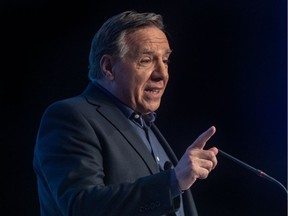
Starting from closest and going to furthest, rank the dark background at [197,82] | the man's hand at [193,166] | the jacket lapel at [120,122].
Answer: the man's hand at [193,166]
the jacket lapel at [120,122]
the dark background at [197,82]

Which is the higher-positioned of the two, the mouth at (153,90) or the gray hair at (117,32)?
the gray hair at (117,32)

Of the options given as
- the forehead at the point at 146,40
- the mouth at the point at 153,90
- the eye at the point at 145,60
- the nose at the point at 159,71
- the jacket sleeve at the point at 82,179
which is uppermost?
the forehead at the point at 146,40

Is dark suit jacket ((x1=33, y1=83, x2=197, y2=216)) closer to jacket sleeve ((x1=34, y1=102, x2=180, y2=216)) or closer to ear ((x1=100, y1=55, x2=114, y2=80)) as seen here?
jacket sleeve ((x1=34, y1=102, x2=180, y2=216))

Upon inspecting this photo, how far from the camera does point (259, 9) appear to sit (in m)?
3.15

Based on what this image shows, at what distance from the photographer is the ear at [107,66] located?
220cm

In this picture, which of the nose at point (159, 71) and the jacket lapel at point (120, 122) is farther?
the nose at point (159, 71)

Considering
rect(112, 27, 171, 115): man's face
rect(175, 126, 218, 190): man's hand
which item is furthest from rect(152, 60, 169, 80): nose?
rect(175, 126, 218, 190): man's hand

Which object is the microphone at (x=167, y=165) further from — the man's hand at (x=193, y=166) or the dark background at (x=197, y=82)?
the dark background at (x=197, y=82)

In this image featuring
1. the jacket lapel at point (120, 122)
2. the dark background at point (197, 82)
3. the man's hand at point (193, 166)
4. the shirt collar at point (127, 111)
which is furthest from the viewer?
the dark background at point (197, 82)

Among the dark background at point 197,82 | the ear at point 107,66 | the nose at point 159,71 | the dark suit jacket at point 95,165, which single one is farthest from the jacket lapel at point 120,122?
the dark background at point 197,82

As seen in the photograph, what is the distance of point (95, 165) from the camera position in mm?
1778

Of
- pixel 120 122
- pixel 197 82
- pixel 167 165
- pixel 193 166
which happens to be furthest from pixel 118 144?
pixel 197 82

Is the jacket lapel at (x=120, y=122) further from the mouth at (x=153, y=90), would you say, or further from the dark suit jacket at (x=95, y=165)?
the mouth at (x=153, y=90)

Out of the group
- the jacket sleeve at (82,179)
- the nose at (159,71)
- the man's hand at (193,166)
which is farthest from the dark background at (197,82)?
the man's hand at (193,166)
